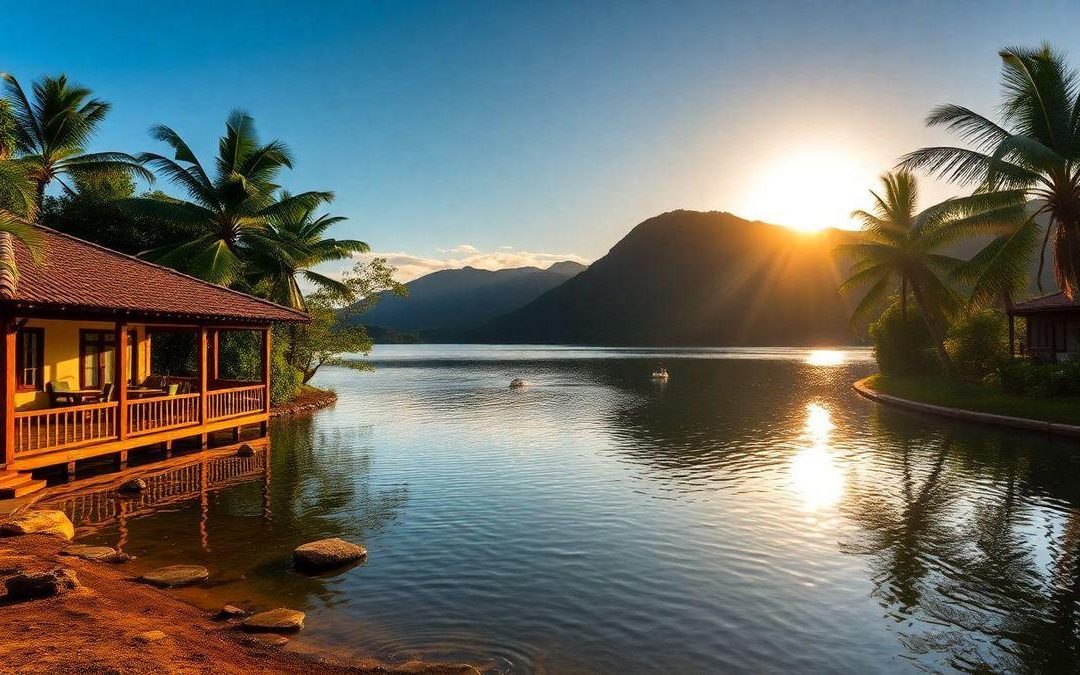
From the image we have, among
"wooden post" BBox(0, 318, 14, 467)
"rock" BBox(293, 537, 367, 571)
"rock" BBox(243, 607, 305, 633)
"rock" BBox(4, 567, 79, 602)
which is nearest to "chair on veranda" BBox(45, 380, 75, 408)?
"wooden post" BBox(0, 318, 14, 467)

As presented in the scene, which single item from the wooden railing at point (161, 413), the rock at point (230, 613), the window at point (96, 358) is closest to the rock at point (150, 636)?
the rock at point (230, 613)

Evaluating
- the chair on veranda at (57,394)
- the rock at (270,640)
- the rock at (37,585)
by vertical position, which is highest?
the chair on veranda at (57,394)

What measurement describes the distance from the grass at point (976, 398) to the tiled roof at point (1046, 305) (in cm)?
523

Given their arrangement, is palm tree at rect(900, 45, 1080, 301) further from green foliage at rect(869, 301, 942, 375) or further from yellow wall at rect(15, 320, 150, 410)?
yellow wall at rect(15, 320, 150, 410)

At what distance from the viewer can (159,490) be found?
16.8 meters

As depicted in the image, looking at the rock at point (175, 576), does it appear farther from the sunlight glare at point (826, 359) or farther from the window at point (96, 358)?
the sunlight glare at point (826, 359)

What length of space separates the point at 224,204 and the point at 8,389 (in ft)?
63.6

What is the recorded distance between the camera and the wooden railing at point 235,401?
75.8 feet

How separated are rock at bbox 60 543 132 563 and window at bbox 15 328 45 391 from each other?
12009mm

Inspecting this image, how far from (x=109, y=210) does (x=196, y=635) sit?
32931mm

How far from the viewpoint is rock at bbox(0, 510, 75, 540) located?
11.8 meters

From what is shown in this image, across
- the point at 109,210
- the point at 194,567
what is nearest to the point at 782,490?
the point at 194,567

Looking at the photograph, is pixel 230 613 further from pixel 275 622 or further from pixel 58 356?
pixel 58 356

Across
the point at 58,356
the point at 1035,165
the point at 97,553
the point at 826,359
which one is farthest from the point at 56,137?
the point at 826,359
